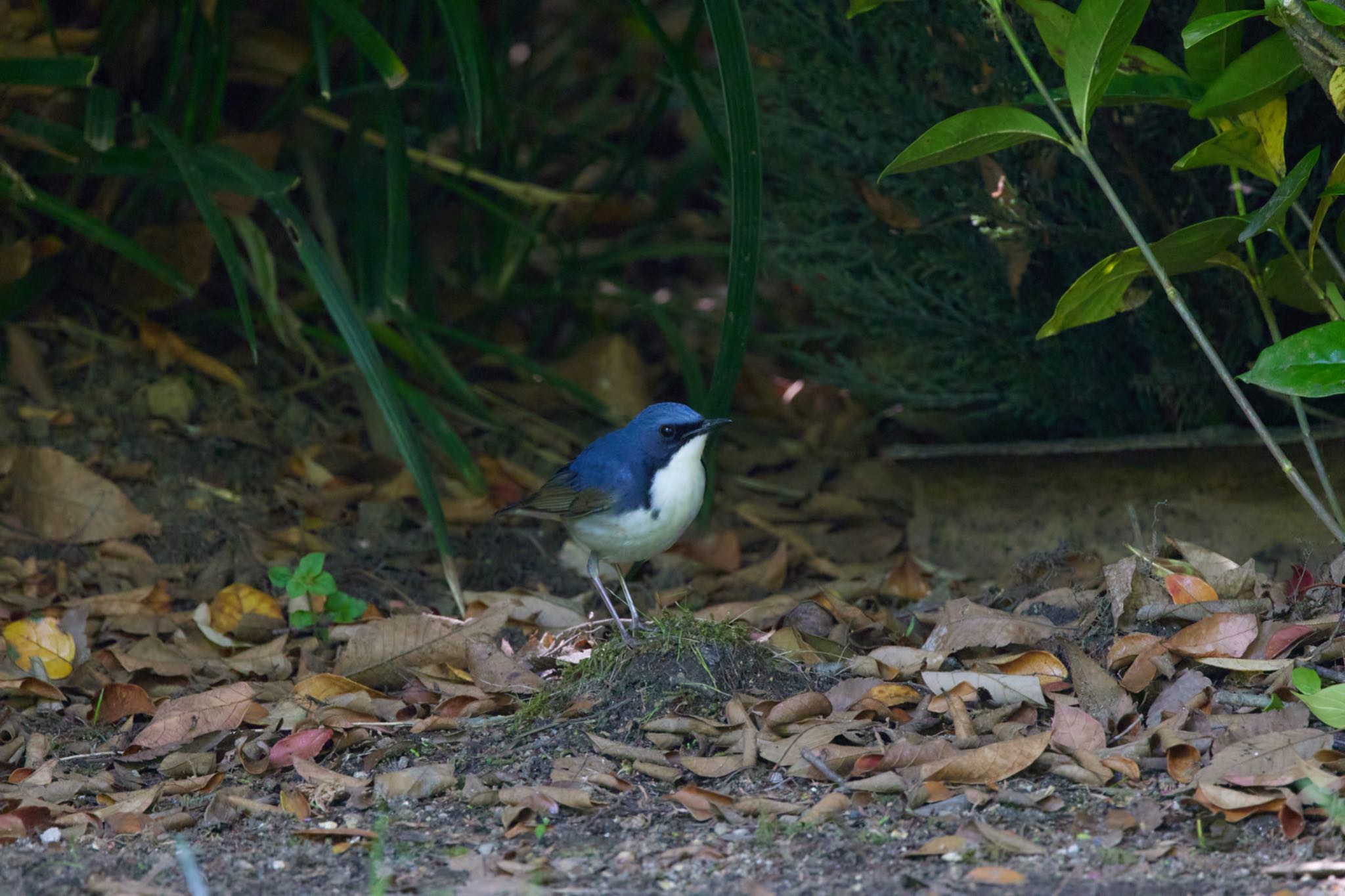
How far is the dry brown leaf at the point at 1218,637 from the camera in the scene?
332cm

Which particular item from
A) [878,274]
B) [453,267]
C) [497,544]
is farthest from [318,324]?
[878,274]

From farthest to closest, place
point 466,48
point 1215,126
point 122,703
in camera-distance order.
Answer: point 466,48, point 122,703, point 1215,126

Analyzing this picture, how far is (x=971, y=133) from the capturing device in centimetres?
326

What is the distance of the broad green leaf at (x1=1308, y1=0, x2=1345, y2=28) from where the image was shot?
115 inches

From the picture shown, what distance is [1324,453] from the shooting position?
439 centimetres

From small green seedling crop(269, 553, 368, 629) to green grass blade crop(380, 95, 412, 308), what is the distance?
111 centimetres

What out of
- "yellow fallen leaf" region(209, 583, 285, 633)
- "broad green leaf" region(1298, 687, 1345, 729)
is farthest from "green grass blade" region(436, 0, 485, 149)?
"broad green leaf" region(1298, 687, 1345, 729)

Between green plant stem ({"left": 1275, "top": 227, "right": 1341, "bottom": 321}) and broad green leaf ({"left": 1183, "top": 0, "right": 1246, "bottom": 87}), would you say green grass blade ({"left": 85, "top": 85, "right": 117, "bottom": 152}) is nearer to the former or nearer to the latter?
broad green leaf ({"left": 1183, "top": 0, "right": 1246, "bottom": 87})

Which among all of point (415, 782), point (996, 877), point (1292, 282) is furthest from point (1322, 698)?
point (415, 782)

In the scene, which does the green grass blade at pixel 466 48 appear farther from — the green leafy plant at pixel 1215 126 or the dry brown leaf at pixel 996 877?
the dry brown leaf at pixel 996 877

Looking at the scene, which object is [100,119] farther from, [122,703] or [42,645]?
[122,703]

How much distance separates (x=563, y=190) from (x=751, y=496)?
5.80 feet

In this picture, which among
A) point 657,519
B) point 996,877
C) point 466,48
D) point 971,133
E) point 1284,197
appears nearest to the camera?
point 996,877

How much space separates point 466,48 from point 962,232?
1.73 m
